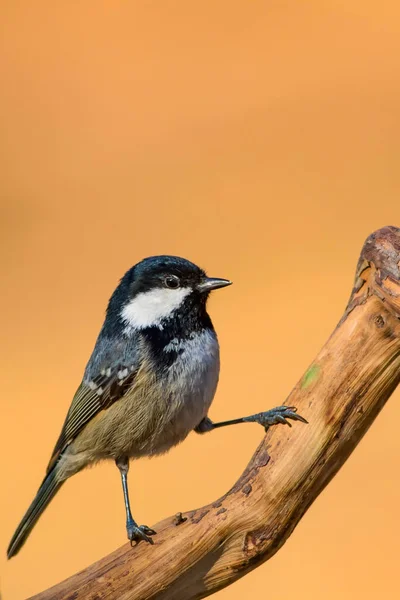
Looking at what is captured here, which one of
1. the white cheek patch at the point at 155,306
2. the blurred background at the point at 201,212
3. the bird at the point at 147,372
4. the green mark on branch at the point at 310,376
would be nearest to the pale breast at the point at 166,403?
Answer: the bird at the point at 147,372

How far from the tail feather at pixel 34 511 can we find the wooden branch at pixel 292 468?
70 centimetres

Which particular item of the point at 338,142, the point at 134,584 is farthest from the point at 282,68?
the point at 134,584

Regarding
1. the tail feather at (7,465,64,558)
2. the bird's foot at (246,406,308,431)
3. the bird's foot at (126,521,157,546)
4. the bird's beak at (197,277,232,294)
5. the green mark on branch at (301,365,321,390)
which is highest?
the bird's beak at (197,277,232,294)

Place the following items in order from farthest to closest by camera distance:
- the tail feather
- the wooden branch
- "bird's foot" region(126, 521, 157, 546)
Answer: the tail feather, "bird's foot" region(126, 521, 157, 546), the wooden branch

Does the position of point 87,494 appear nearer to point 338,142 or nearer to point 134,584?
point 134,584

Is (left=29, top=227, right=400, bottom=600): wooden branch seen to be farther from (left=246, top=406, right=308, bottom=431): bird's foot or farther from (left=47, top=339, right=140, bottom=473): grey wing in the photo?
(left=47, top=339, right=140, bottom=473): grey wing

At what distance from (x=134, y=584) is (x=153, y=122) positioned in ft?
17.8

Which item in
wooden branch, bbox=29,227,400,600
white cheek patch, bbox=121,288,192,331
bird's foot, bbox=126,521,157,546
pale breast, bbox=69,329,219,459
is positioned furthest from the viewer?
white cheek patch, bbox=121,288,192,331

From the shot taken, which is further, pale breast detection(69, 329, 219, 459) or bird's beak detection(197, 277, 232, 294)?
bird's beak detection(197, 277, 232, 294)

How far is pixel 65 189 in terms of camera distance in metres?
6.64

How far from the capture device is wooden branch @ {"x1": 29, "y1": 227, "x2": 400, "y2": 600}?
2.09 meters

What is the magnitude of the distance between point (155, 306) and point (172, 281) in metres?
0.10

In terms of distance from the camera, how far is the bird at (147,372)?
105 inches

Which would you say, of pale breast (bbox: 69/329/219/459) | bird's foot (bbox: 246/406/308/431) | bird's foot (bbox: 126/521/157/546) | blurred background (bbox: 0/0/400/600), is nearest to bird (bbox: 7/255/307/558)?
pale breast (bbox: 69/329/219/459)
